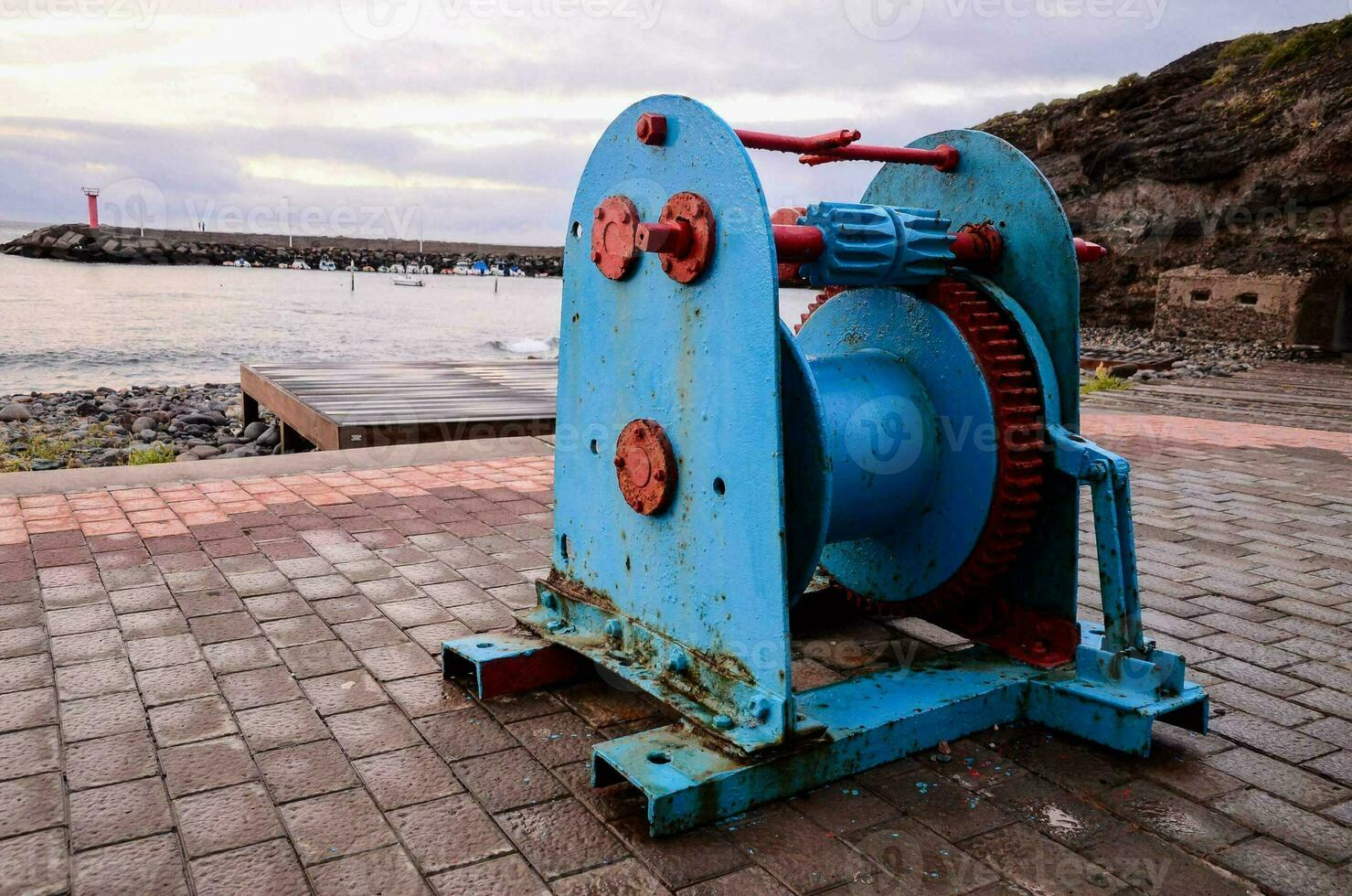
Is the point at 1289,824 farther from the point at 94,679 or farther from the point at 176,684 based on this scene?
the point at 94,679

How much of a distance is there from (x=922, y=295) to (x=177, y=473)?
14.3ft

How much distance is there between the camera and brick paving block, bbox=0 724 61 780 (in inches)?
90.4

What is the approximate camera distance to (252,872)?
1.92 m

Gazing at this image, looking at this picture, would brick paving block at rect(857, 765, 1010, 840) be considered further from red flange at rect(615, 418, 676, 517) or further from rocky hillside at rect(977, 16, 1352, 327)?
rocky hillside at rect(977, 16, 1352, 327)

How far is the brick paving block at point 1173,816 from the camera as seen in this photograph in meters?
2.10

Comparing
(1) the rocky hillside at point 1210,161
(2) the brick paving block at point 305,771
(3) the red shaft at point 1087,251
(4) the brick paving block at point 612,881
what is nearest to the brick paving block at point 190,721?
(2) the brick paving block at point 305,771

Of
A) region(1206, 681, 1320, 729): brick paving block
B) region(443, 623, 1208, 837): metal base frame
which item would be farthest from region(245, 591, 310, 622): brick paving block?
region(1206, 681, 1320, 729): brick paving block

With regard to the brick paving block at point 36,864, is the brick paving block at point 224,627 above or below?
above

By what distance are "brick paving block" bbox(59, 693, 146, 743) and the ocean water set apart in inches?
377

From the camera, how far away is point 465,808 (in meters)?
2.16

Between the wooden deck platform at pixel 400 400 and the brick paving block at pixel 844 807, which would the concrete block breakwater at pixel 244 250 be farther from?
the brick paving block at pixel 844 807

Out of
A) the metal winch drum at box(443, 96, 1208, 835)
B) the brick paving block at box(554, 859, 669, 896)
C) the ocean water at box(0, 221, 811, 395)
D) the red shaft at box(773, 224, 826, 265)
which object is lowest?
the ocean water at box(0, 221, 811, 395)

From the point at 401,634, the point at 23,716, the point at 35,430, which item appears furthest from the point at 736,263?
the point at 35,430

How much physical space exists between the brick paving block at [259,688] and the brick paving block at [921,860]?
1.60 meters
